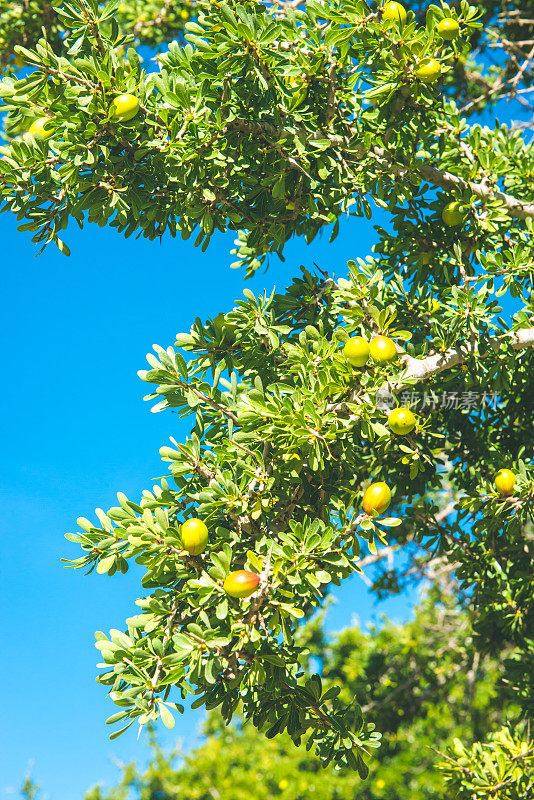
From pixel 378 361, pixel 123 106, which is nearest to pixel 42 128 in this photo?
pixel 123 106

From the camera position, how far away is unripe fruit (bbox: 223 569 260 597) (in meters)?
2.30

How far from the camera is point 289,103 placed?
9.79 ft

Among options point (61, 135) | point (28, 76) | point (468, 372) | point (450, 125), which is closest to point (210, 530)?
point (468, 372)

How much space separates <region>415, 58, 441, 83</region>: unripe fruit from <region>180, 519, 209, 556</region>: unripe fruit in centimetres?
213

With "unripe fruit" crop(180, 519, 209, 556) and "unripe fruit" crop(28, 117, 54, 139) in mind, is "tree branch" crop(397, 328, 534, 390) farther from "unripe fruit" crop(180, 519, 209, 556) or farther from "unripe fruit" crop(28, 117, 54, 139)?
"unripe fruit" crop(28, 117, 54, 139)

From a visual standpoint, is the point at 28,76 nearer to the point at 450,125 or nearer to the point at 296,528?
the point at 296,528

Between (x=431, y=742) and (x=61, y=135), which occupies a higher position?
(x=61, y=135)

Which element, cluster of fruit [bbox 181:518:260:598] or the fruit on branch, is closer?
cluster of fruit [bbox 181:518:260:598]

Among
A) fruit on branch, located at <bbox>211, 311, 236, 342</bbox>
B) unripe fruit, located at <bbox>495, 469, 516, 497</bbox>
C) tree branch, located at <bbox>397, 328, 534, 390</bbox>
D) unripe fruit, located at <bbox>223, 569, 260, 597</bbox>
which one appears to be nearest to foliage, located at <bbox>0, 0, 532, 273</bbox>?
fruit on branch, located at <bbox>211, 311, 236, 342</bbox>

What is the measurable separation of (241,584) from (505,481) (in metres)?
1.53

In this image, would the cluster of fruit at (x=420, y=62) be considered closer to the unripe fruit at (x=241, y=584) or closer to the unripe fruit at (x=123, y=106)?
the unripe fruit at (x=123, y=106)

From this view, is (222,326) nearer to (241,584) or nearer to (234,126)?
(234,126)

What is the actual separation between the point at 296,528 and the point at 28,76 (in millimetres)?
2056

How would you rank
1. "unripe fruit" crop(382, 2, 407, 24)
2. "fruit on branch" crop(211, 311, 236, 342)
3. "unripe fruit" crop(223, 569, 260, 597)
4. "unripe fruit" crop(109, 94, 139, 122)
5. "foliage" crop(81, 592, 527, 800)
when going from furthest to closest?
"foliage" crop(81, 592, 527, 800)
"fruit on branch" crop(211, 311, 236, 342)
"unripe fruit" crop(382, 2, 407, 24)
"unripe fruit" crop(109, 94, 139, 122)
"unripe fruit" crop(223, 569, 260, 597)
